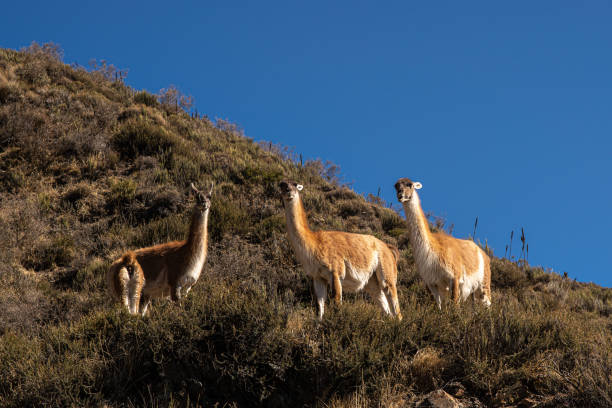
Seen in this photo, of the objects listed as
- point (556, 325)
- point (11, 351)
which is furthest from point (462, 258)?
point (11, 351)

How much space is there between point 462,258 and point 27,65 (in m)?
20.2

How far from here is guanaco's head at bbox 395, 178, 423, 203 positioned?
8078mm

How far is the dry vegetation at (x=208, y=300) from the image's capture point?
18.7 feet

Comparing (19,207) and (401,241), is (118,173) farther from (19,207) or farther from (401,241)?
(401,241)

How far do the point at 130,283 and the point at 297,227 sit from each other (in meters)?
2.77

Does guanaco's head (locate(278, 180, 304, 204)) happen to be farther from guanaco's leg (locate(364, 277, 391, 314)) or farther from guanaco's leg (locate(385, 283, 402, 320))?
guanaco's leg (locate(385, 283, 402, 320))

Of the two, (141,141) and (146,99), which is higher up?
(146,99)

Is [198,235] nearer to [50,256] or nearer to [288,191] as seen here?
[288,191]

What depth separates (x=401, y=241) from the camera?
1550cm

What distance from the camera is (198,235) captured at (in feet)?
27.0

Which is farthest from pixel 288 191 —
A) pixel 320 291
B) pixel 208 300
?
pixel 208 300

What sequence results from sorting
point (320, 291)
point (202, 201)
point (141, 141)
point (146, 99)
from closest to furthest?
1. point (320, 291)
2. point (202, 201)
3. point (141, 141)
4. point (146, 99)

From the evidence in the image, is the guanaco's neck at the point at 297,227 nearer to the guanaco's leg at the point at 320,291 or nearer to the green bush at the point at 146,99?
the guanaco's leg at the point at 320,291

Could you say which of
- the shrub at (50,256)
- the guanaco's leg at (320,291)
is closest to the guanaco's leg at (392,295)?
the guanaco's leg at (320,291)
